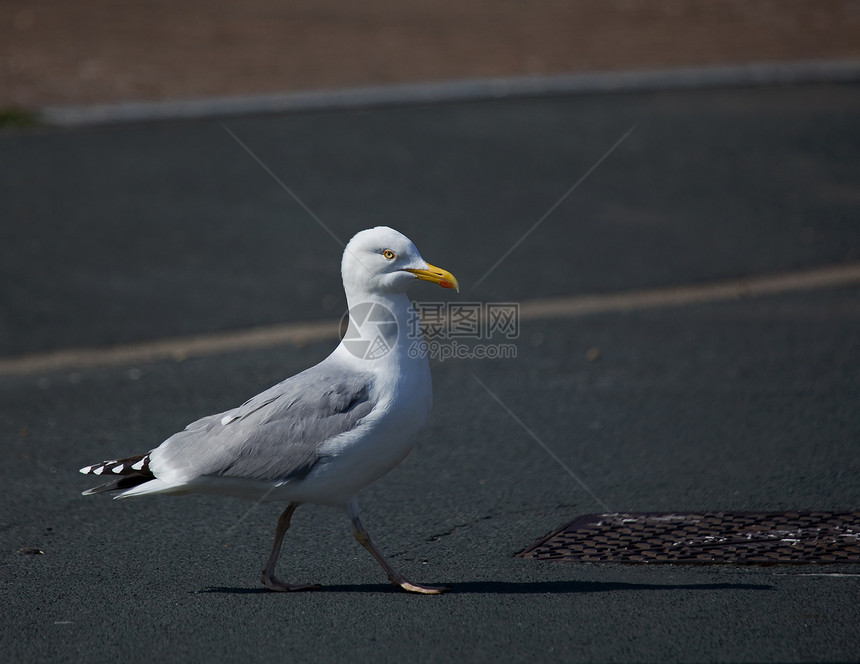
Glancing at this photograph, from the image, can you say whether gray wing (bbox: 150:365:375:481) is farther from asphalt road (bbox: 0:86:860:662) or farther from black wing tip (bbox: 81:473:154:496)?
asphalt road (bbox: 0:86:860:662)

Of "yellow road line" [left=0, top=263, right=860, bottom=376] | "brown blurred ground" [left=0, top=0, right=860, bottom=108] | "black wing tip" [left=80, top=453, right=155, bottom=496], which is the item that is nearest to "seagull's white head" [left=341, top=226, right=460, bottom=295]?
"black wing tip" [left=80, top=453, right=155, bottom=496]

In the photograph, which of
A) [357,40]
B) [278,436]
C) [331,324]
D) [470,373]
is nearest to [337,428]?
[278,436]

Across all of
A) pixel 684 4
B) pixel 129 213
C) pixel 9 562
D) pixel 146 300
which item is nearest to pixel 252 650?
pixel 9 562

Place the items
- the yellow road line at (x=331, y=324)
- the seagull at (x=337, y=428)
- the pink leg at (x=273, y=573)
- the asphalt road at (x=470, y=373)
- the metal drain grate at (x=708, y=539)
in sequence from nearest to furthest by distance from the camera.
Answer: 1. the asphalt road at (x=470, y=373)
2. the seagull at (x=337, y=428)
3. the pink leg at (x=273, y=573)
4. the metal drain grate at (x=708, y=539)
5. the yellow road line at (x=331, y=324)

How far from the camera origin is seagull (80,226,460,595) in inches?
160

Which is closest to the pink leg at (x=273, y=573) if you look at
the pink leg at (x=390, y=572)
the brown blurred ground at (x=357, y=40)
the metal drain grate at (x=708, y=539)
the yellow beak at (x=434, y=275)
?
the pink leg at (x=390, y=572)

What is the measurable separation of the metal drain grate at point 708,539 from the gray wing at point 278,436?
100 centimetres

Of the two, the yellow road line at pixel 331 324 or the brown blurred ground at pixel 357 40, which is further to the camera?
the brown blurred ground at pixel 357 40

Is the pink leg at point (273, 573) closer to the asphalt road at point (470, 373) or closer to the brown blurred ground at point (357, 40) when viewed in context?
the asphalt road at point (470, 373)

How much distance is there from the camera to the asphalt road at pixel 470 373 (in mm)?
3932

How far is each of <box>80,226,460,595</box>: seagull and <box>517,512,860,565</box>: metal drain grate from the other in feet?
2.33

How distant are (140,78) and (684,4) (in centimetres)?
877

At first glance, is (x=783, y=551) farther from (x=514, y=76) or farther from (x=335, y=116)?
(x=514, y=76)

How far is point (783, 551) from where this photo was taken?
170 inches
